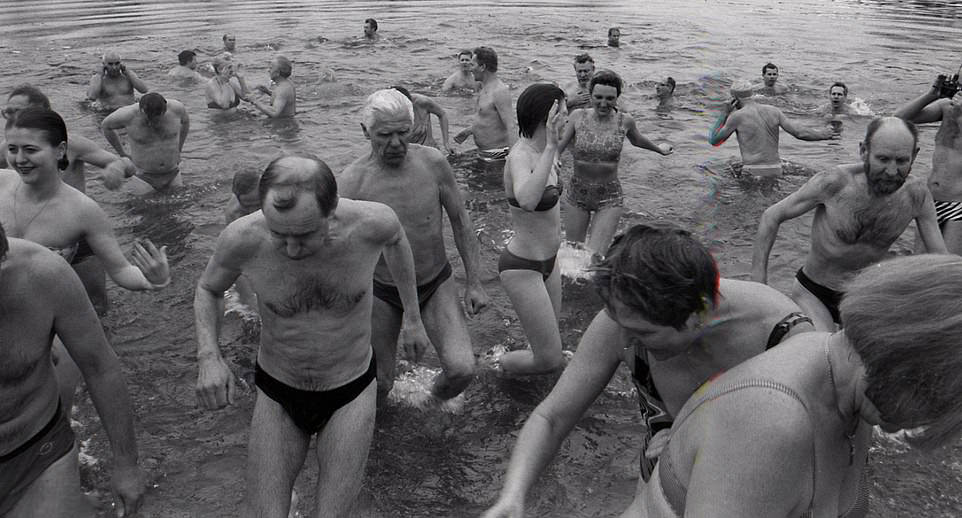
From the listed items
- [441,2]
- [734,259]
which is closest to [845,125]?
[734,259]

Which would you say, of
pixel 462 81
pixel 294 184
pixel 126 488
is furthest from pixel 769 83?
pixel 126 488

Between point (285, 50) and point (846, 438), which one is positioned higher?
point (846, 438)

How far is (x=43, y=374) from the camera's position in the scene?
3.24 metres

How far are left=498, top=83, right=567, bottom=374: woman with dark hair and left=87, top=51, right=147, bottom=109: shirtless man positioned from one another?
9.19 m

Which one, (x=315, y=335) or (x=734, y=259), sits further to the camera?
(x=734, y=259)

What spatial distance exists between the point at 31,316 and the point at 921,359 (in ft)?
9.89

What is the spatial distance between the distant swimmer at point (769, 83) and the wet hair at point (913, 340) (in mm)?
13449

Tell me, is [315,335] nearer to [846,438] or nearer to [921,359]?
[846,438]

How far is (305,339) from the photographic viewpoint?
3.75m

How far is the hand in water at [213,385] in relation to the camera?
136 inches

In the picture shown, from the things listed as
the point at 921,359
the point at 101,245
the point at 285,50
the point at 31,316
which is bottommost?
the point at 285,50

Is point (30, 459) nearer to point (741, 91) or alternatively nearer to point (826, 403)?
point (826, 403)

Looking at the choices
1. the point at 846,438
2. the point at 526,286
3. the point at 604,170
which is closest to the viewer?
the point at 846,438

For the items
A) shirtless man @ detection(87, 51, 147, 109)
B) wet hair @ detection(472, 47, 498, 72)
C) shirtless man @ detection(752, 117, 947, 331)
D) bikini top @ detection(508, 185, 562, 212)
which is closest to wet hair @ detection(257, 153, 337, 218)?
bikini top @ detection(508, 185, 562, 212)
